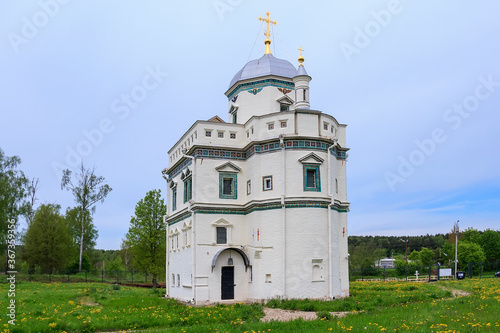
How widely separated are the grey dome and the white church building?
6.83 feet

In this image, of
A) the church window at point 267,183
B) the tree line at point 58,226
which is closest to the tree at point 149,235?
the tree line at point 58,226

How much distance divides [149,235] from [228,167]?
16.7 meters

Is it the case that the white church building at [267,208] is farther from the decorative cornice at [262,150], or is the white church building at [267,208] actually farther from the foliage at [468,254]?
the foliage at [468,254]

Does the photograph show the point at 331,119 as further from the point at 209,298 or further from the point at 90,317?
the point at 90,317

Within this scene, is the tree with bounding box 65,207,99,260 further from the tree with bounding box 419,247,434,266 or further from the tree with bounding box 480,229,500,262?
the tree with bounding box 480,229,500,262

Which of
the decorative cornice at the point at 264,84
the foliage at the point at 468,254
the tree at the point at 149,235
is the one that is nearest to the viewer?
the decorative cornice at the point at 264,84

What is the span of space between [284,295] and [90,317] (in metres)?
8.98

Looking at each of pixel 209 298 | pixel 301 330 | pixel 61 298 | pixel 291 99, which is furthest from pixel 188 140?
pixel 301 330

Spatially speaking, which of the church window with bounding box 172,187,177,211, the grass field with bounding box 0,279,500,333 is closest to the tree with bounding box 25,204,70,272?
the church window with bounding box 172,187,177,211

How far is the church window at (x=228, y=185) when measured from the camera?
25.6 m

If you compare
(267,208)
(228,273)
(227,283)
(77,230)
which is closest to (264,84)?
(267,208)

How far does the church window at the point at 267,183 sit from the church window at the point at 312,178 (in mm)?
1779

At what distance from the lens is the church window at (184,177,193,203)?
87.1ft

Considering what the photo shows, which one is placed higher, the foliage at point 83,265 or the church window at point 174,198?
the church window at point 174,198
